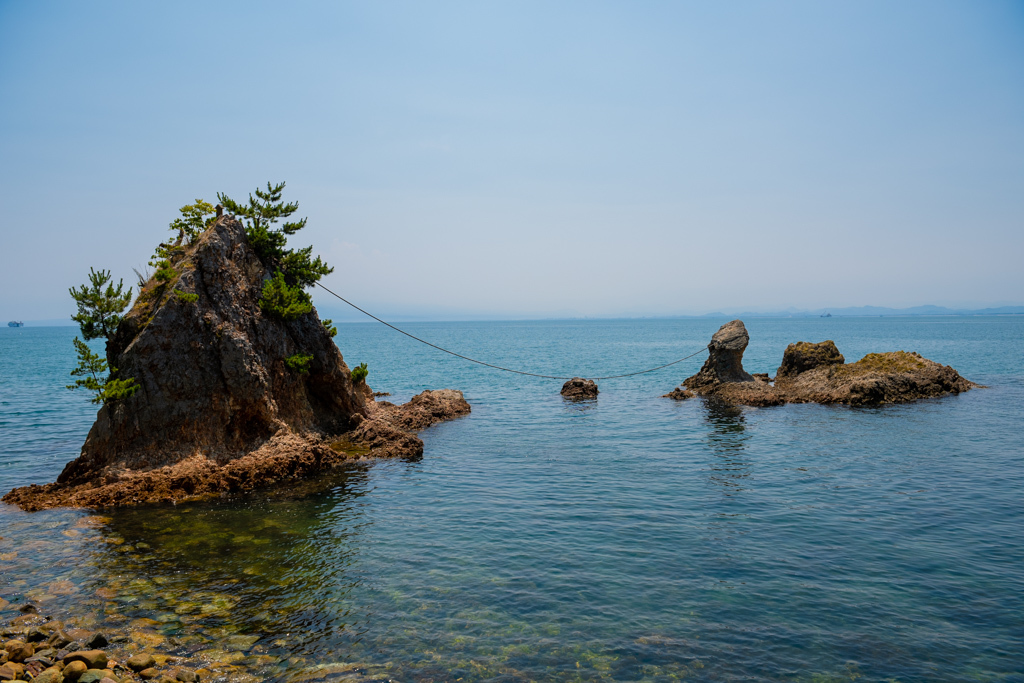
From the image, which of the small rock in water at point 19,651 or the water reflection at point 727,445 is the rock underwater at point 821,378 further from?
the small rock in water at point 19,651

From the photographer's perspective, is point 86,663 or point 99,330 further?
point 99,330

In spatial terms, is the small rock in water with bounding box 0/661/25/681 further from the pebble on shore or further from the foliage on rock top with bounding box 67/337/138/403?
the foliage on rock top with bounding box 67/337/138/403

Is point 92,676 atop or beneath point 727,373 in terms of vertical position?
beneath

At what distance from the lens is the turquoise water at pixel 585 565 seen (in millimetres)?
10422

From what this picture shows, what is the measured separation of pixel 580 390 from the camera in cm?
4441

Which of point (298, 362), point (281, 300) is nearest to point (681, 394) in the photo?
point (298, 362)

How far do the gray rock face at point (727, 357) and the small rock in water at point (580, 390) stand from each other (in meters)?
7.64

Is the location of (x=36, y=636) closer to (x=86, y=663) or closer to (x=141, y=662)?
(x=86, y=663)

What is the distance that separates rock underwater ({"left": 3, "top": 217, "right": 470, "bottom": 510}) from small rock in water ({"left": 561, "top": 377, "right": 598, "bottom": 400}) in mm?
20491

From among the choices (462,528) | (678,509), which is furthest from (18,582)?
(678,509)

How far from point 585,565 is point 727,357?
31.7 m

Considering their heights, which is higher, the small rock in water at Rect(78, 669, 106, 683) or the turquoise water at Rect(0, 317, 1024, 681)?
the small rock in water at Rect(78, 669, 106, 683)

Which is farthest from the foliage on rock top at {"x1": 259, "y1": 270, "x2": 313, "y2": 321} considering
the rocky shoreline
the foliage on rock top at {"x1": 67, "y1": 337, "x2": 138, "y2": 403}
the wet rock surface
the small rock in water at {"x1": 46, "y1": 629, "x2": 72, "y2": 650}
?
the small rock in water at {"x1": 46, "y1": 629, "x2": 72, "y2": 650}

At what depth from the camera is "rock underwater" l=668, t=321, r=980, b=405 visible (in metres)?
37.6
